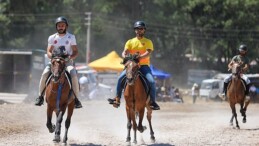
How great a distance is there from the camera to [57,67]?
14883 mm

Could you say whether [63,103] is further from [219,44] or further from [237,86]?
[219,44]

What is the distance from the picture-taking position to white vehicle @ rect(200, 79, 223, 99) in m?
62.1

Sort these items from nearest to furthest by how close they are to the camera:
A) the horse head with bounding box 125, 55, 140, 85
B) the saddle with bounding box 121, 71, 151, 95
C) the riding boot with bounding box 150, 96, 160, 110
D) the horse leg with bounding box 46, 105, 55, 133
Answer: the horse leg with bounding box 46, 105, 55, 133 → the horse head with bounding box 125, 55, 140, 85 → the saddle with bounding box 121, 71, 151, 95 → the riding boot with bounding box 150, 96, 160, 110

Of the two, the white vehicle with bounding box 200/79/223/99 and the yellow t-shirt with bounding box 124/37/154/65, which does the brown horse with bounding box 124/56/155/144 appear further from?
the white vehicle with bounding box 200/79/223/99

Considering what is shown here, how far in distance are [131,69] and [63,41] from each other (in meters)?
1.84

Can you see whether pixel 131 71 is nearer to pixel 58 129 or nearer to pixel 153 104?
pixel 153 104

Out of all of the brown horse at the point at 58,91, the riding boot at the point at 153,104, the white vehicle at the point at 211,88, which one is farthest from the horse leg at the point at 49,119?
the white vehicle at the point at 211,88

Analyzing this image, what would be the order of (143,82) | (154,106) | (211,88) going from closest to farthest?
(143,82) < (154,106) < (211,88)

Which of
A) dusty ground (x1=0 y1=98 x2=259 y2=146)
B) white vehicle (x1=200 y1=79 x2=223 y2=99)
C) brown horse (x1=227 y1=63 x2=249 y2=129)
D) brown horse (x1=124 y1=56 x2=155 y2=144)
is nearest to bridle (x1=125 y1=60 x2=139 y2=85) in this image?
brown horse (x1=124 y1=56 x2=155 y2=144)

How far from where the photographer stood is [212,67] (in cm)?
8719

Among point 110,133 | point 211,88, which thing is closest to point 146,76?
point 110,133

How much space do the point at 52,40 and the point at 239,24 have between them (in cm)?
6509

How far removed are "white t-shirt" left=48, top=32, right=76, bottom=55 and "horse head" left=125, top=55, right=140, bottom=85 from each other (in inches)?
58.2

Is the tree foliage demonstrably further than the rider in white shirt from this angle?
Yes
